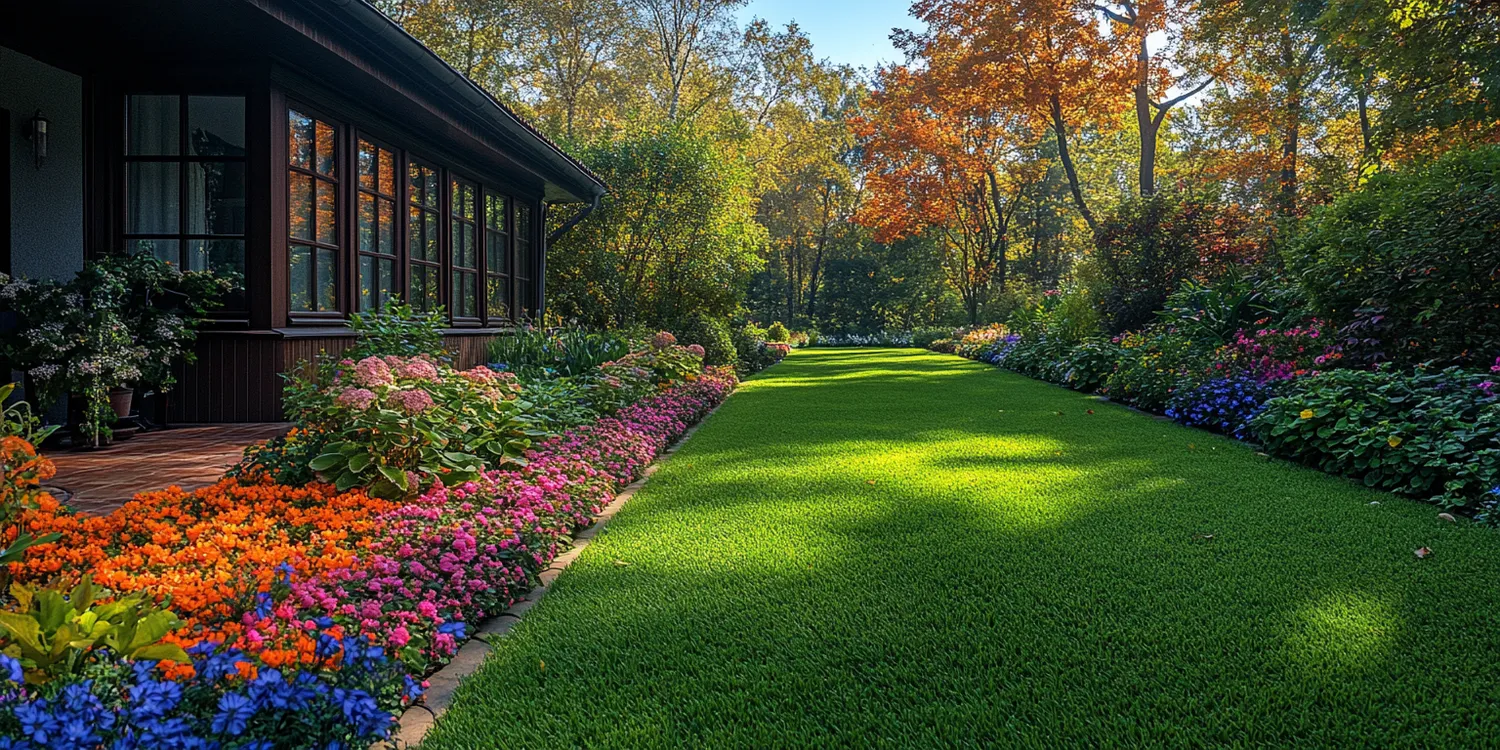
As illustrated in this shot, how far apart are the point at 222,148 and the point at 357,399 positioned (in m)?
3.87

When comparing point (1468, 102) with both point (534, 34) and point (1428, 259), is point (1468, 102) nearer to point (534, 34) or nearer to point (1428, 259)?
point (1428, 259)

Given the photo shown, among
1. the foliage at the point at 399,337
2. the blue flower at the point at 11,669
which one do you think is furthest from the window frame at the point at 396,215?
the blue flower at the point at 11,669

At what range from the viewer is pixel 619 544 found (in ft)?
10.9

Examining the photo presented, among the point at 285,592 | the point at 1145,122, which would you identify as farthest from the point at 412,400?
the point at 1145,122

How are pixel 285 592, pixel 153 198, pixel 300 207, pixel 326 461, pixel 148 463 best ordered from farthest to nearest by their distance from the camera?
1. pixel 300 207
2. pixel 153 198
3. pixel 148 463
4. pixel 326 461
5. pixel 285 592

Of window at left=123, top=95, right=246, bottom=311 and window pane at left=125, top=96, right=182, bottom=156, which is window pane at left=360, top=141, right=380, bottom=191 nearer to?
window at left=123, top=95, right=246, bottom=311

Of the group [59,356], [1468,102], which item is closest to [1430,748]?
[59,356]

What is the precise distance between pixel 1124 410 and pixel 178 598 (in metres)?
7.82

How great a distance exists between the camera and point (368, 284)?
7.05 meters

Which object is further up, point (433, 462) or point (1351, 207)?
point (1351, 207)

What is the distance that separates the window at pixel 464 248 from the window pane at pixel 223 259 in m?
2.85

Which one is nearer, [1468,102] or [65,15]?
[65,15]

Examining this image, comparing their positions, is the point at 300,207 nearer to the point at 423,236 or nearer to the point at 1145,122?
the point at 423,236

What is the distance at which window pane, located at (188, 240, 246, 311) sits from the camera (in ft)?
18.9
